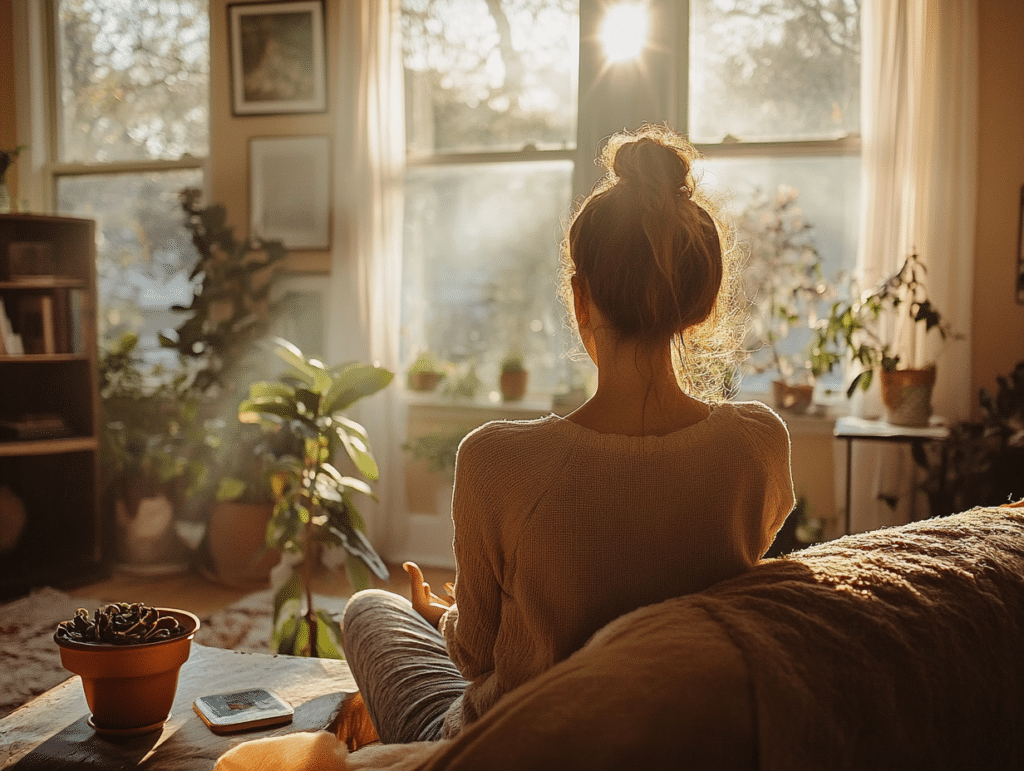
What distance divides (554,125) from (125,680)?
3.44 m

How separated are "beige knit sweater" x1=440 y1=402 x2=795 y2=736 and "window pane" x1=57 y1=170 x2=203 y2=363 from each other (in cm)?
420

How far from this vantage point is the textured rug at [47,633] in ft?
9.15

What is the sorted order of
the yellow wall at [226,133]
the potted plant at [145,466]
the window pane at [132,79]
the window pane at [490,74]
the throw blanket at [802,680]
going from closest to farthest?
the throw blanket at [802,680]
the potted plant at [145,466]
the window pane at [490,74]
the yellow wall at [226,133]
the window pane at [132,79]

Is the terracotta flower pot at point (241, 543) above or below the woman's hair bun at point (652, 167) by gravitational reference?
below

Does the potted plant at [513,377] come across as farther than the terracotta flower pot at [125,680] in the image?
Yes

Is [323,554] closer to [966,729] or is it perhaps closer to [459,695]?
[459,695]

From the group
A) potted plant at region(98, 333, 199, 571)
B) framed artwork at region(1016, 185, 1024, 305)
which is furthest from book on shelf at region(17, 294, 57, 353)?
framed artwork at region(1016, 185, 1024, 305)

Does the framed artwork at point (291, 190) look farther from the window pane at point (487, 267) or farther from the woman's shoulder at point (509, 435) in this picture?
the woman's shoulder at point (509, 435)

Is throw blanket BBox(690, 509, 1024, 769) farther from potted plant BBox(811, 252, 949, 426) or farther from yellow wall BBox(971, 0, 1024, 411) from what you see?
yellow wall BBox(971, 0, 1024, 411)

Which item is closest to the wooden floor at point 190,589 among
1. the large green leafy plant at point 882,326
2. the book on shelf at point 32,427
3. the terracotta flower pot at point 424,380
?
the book on shelf at point 32,427

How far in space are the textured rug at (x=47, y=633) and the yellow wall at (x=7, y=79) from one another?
2.58 m

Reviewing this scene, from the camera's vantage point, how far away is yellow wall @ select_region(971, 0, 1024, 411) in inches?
141

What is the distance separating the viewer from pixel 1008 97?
360 cm

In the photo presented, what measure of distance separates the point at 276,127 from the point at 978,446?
3.43 m
